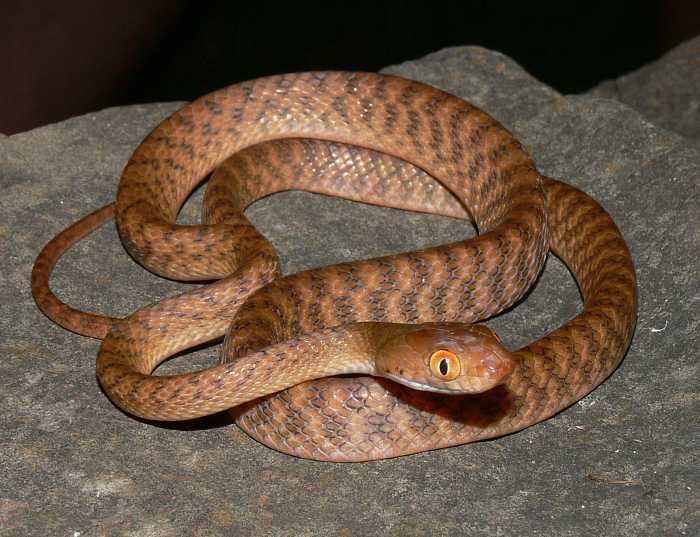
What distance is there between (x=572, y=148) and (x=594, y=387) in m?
2.81

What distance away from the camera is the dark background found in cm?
1383

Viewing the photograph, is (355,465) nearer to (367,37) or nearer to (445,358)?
(445,358)

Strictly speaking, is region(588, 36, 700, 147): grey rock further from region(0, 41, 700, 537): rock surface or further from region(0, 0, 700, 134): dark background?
region(0, 41, 700, 537): rock surface

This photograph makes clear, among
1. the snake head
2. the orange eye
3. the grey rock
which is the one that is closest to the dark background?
the grey rock

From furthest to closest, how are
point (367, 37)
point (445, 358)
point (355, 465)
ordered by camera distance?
point (367, 37) → point (355, 465) → point (445, 358)

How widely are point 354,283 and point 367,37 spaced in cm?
843

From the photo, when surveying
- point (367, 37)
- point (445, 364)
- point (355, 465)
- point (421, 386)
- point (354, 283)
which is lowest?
point (367, 37)

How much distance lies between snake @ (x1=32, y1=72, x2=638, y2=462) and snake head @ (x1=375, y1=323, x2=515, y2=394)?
0.01m

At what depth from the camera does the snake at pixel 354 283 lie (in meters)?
6.75

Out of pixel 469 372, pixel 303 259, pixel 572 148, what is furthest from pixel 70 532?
pixel 572 148

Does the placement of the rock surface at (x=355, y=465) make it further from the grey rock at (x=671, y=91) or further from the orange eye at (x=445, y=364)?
the grey rock at (x=671, y=91)

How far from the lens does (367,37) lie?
1556 cm

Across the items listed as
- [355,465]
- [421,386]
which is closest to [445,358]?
[421,386]

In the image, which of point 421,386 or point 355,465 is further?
point 355,465
